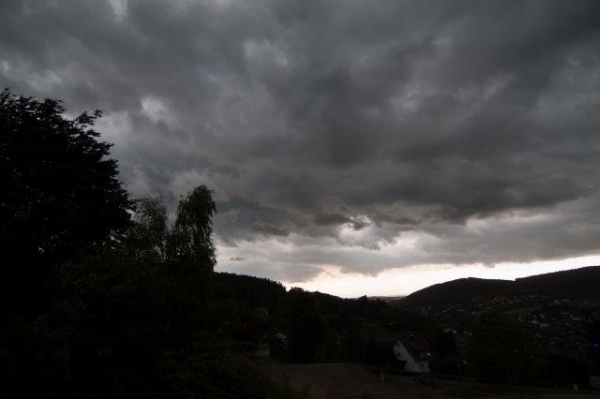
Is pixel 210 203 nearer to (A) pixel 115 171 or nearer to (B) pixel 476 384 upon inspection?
(A) pixel 115 171

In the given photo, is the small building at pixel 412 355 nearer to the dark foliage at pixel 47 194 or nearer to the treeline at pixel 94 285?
the treeline at pixel 94 285

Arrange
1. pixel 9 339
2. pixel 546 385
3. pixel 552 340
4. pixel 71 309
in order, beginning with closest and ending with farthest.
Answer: pixel 9 339, pixel 71 309, pixel 546 385, pixel 552 340

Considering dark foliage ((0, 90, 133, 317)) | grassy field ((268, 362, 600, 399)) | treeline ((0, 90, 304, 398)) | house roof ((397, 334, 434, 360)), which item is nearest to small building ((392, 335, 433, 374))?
house roof ((397, 334, 434, 360))

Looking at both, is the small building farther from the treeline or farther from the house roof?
the treeline

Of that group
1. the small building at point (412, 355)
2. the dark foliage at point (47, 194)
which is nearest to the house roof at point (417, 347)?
the small building at point (412, 355)

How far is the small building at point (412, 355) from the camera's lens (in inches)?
2591

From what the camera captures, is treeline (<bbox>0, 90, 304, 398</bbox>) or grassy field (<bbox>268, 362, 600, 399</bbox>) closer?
treeline (<bbox>0, 90, 304, 398</bbox>)

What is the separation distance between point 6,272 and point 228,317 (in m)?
10.6

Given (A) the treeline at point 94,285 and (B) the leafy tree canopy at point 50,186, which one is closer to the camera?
(A) the treeline at point 94,285

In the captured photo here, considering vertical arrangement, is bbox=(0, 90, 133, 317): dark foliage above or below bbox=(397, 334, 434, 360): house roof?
above

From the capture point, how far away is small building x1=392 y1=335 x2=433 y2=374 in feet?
216

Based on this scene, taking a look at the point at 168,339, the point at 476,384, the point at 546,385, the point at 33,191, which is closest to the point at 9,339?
the point at 168,339

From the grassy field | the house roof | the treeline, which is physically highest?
the treeline

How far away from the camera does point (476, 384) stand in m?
40.5
